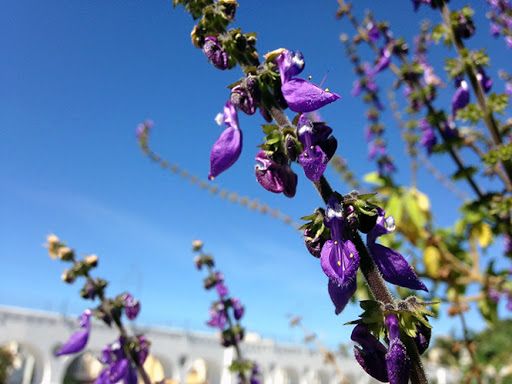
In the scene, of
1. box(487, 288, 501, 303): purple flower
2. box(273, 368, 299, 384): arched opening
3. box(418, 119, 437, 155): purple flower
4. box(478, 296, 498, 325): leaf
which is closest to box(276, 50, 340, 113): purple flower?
box(418, 119, 437, 155): purple flower

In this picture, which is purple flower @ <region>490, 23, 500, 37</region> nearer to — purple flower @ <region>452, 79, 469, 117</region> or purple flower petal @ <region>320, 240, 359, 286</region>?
purple flower @ <region>452, 79, 469, 117</region>

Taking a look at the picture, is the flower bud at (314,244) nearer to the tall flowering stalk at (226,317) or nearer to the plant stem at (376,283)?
the plant stem at (376,283)

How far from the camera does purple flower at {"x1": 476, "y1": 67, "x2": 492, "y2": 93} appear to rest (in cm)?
345

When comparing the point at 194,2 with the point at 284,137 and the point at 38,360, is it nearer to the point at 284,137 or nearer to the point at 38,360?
the point at 284,137

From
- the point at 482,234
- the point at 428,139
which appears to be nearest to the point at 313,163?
the point at 428,139

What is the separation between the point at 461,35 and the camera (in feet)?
11.6

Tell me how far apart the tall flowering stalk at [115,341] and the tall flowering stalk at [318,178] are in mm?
1964

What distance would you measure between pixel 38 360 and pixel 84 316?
35481 mm

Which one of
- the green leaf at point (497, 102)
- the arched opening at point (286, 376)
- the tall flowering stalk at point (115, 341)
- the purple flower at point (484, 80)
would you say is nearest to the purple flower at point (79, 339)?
the tall flowering stalk at point (115, 341)

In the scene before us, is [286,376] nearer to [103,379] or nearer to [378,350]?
[103,379]

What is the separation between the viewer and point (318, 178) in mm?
1395

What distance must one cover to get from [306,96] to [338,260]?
550 mm

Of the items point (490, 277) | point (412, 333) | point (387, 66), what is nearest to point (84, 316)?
point (412, 333)

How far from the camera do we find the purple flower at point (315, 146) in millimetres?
1380
